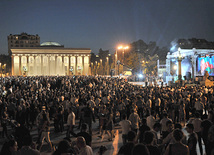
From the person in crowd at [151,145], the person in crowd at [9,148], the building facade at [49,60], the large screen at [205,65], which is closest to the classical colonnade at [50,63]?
the building facade at [49,60]

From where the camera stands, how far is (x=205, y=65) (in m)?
49.0

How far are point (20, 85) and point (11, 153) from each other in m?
26.4

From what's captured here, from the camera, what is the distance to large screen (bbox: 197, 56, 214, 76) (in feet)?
155

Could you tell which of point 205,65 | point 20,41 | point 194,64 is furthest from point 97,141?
point 20,41

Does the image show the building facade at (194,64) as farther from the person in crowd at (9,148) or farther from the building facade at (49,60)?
the building facade at (49,60)

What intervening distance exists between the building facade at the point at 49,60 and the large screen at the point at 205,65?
62.5 meters

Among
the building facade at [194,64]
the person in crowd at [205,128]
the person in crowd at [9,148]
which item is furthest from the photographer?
the building facade at [194,64]

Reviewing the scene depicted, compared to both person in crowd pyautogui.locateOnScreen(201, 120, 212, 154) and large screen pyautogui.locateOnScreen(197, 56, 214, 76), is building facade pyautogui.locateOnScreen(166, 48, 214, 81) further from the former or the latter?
person in crowd pyautogui.locateOnScreen(201, 120, 212, 154)

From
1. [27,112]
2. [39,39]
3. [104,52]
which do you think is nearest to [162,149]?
[27,112]

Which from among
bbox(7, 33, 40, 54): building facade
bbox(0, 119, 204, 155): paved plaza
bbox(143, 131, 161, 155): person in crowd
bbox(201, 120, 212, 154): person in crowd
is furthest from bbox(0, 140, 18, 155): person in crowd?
bbox(7, 33, 40, 54): building facade

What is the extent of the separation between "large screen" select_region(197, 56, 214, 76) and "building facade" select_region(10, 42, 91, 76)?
62.5m

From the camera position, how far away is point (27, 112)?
549 inches

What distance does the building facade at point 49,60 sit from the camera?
107 meters

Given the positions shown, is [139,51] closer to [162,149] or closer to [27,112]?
[27,112]
